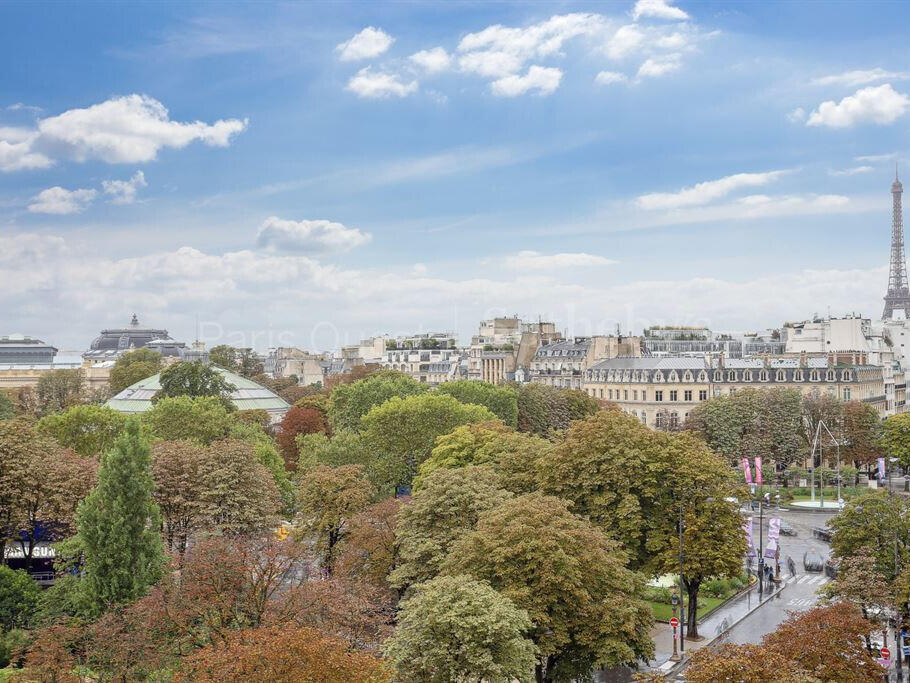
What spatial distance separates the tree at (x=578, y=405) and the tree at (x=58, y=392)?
58213mm

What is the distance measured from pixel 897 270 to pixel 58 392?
160 m

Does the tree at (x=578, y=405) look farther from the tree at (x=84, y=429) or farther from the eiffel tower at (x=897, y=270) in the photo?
the eiffel tower at (x=897, y=270)

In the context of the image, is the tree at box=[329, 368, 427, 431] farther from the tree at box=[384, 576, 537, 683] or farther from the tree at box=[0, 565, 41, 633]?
the tree at box=[384, 576, 537, 683]

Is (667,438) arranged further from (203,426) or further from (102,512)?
(203,426)

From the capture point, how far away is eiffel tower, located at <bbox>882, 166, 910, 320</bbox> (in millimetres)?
191125

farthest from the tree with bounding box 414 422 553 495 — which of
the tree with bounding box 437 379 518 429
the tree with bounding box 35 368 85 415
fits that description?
the tree with bounding box 35 368 85 415

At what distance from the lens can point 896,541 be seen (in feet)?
136

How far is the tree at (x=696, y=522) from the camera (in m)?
45.7

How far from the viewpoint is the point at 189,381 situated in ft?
328

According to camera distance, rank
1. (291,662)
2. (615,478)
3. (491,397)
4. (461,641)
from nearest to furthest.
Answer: (291,662) → (461,641) → (615,478) → (491,397)

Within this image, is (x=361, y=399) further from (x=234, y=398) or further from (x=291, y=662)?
(x=291, y=662)

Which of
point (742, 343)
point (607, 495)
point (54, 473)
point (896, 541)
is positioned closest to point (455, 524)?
point (607, 495)

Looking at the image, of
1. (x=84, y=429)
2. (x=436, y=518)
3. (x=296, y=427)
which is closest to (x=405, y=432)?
(x=84, y=429)

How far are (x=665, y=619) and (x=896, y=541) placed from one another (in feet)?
44.6
